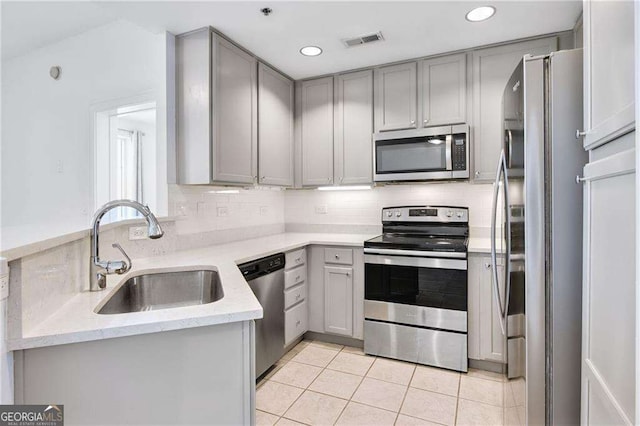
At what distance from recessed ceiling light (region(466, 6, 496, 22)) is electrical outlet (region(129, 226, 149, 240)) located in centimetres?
246

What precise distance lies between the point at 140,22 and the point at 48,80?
1639 millimetres

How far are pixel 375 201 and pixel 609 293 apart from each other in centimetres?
241

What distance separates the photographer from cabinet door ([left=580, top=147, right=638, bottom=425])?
801 millimetres

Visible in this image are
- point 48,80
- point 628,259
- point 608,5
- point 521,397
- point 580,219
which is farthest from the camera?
point 48,80

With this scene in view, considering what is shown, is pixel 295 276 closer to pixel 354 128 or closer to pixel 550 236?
pixel 354 128

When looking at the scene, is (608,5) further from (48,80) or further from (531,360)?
(48,80)

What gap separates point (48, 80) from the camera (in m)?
3.17

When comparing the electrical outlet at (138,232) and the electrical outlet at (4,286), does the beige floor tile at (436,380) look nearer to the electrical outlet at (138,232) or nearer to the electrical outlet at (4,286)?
the electrical outlet at (138,232)

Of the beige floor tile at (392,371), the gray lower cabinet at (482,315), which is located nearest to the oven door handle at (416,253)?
the gray lower cabinet at (482,315)

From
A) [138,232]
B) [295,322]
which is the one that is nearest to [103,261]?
[138,232]

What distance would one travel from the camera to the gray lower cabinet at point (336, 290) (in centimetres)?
279

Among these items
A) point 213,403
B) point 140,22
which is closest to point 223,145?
point 140,22

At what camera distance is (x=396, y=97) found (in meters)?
2.90

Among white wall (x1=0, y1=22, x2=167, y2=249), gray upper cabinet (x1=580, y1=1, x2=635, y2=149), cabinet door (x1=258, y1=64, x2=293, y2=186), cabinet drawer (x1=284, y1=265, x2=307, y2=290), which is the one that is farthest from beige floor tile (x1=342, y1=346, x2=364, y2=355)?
gray upper cabinet (x1=580, y1=1, x2=635, y2=149)
